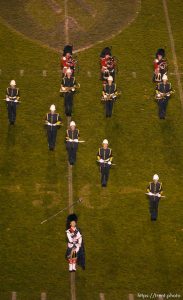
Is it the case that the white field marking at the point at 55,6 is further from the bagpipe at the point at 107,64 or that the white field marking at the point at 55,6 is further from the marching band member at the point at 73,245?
the marching band member at the point at 73,245

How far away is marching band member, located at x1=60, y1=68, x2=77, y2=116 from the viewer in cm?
4003

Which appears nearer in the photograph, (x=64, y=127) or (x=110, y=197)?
(x=110, y=197)

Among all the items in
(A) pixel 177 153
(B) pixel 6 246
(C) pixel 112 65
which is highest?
(C) pixel 112 65

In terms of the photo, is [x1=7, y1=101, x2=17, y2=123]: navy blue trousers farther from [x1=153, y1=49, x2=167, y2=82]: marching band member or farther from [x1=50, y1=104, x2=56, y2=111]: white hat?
[x1=153, y1=49, x2=167, y2=82]: marching band member

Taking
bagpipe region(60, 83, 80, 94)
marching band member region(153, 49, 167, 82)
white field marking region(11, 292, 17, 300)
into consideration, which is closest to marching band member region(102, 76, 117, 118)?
bagpipe region(60, 83, 80, 94)

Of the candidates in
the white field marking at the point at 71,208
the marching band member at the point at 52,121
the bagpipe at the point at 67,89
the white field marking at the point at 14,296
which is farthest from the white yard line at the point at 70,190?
the white field marking at the point at 14,296

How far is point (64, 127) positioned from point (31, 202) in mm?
4371

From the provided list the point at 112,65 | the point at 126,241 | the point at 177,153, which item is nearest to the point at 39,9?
the point at 112,65

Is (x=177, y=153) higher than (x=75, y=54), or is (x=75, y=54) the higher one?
(x=75, y=54)

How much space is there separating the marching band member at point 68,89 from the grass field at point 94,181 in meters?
0.57

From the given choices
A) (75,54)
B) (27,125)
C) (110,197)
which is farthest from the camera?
(75,54)

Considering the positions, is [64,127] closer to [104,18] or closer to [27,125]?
[27,125]

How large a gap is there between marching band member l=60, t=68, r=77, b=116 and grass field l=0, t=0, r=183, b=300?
1.87 ft

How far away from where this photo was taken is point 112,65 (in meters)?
41.8
